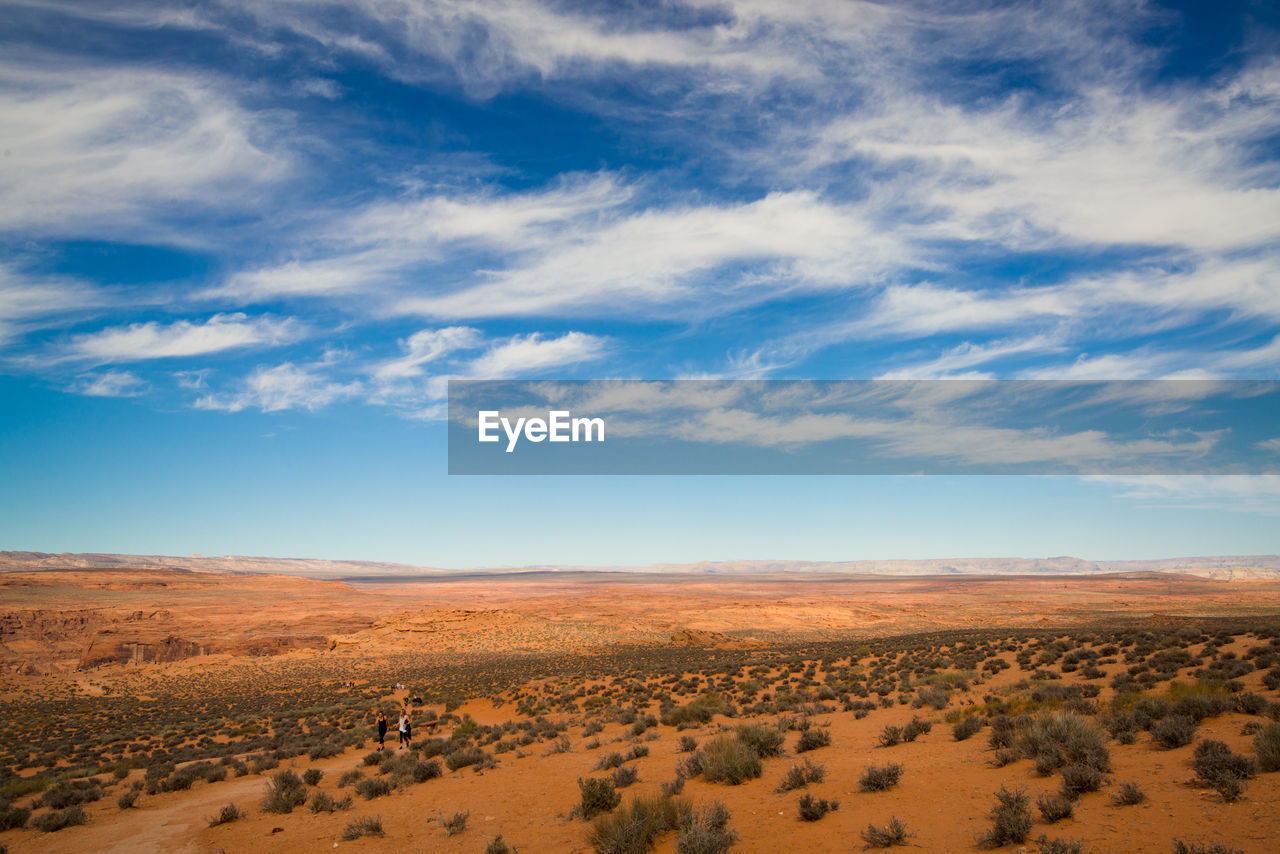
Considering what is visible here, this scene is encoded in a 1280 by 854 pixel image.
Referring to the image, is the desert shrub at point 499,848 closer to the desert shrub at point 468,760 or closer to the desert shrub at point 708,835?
the desert shrub at point 708,835

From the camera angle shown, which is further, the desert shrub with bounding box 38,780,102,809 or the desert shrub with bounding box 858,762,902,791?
the desert shrub with bounding box 38,780,102,809

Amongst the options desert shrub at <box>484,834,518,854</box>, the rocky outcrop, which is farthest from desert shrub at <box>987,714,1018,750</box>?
the rocky outcrop

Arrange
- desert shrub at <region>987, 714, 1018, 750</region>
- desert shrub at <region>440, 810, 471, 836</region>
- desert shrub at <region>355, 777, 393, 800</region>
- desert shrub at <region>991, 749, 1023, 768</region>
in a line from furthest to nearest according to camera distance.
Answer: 1. desert shrub at <region>355, 777, 393, 800</region>
2. desert shrub at <region>440, 810, 471, 836</region>
3. desert shrub at <region>987, 714, 1018, 750</region>
4. desert shrub at <region>991, 749, 1023, 768</region>

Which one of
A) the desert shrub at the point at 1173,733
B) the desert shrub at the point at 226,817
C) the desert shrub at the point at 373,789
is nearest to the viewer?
the desert shrub at the point at 1173,733

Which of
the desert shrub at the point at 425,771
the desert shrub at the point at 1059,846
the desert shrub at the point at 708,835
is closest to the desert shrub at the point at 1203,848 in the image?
the desert shrub at the point at 1059,846

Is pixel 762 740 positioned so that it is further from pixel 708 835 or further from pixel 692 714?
pixel 692 714

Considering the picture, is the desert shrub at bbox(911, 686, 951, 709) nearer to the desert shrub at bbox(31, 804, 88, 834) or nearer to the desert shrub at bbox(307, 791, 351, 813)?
the desert shrub at bbox(307, 791, 351, 813)

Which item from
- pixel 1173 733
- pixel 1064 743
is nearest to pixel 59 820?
pixel 1064 743

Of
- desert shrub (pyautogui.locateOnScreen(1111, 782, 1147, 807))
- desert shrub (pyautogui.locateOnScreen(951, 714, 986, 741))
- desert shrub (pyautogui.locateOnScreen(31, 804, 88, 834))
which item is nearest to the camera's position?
desert shrub (pyautogui.locateOnScreen(1111, 782, 1147, 807))
